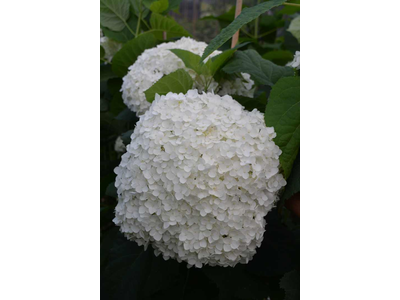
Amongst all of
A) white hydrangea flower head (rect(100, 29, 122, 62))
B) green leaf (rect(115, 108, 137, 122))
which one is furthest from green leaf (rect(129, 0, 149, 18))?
green leaf (rect(115, 108, 137, 122))

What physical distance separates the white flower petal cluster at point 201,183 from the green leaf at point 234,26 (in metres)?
0.12

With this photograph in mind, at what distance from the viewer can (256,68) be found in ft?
2.95

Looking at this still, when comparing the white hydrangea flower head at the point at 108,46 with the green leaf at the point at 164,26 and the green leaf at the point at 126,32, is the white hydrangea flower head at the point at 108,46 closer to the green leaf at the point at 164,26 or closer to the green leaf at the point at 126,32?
the green leaf at the point at 126,32

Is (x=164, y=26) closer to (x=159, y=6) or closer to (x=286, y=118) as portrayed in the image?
(x=159, y=6)

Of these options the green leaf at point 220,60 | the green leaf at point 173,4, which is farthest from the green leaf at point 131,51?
the green leaf at point 220,60

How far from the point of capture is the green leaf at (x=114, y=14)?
4.10 ft

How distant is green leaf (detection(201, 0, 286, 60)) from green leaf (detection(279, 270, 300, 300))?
486 millimetres

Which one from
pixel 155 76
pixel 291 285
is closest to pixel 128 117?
pixel 155 76

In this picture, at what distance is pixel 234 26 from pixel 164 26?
0.61m
